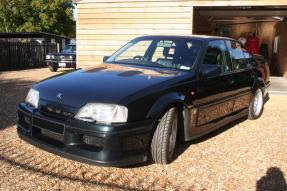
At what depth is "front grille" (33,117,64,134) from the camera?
4.08m

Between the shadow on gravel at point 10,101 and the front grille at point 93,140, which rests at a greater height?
the front grille at point 93,140

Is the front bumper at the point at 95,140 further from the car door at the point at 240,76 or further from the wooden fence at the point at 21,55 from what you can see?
the wooden fence at the point at 21,55

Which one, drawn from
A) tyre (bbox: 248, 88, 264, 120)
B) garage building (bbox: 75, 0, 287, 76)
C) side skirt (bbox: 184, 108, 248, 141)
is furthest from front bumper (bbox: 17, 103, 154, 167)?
garage building (bbox: 75, 0, 287, 76)

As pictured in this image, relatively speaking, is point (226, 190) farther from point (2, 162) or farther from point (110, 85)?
point (2, 162)

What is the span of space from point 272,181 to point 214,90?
1.56m

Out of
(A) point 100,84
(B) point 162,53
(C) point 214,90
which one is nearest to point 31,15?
(B) point 162,53

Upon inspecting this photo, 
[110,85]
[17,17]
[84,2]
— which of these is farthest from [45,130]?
[17,17]

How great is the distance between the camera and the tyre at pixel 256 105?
7.50 metres

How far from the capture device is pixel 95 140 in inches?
155

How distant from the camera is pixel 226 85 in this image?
19.4ft

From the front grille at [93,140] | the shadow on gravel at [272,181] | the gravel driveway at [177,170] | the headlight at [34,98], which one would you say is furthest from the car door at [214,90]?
the headlight at [34,98]

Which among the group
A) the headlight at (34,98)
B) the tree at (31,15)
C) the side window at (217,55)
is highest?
the tree at (31,15)

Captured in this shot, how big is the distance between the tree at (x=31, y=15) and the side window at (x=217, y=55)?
37963 mm

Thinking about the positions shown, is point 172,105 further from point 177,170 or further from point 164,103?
point 177,170
